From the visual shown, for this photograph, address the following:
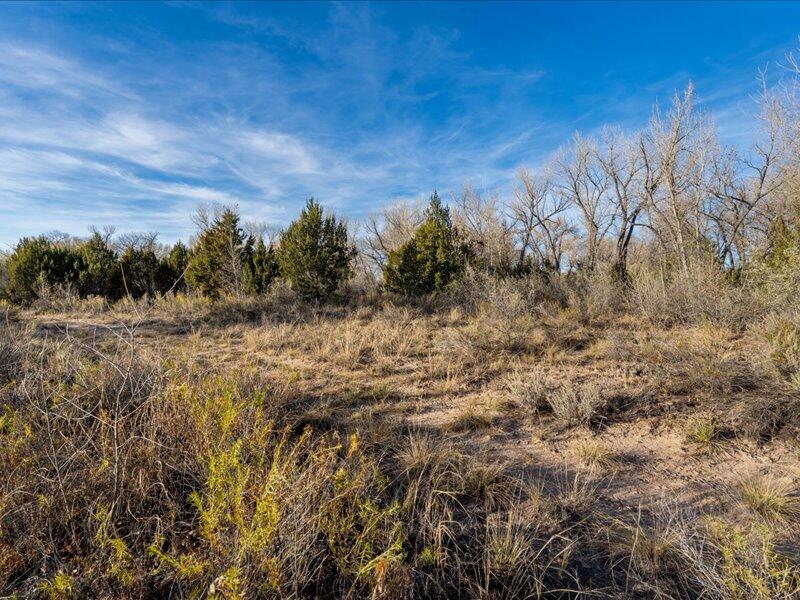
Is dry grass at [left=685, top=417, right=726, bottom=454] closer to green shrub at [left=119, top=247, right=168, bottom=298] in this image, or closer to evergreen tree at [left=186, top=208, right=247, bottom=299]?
evergreen tree at [left=186, top=208, right=247, bottom=299]

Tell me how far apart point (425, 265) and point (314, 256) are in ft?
12.3

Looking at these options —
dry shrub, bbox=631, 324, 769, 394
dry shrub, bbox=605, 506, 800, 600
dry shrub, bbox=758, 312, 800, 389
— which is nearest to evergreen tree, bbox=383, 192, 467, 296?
dry shrub, bbox=631, 324, 769, 394

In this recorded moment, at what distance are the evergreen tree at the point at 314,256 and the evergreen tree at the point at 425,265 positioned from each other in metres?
1.99

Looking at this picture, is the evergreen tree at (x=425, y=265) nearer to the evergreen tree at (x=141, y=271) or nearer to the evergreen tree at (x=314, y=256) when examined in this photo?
the evergreen tree at (x=314, y=256)

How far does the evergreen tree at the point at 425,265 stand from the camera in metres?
13.1

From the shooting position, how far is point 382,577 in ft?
5.30

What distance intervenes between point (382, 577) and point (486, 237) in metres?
21.2

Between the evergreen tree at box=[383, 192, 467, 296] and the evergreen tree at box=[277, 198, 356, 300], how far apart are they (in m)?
1.99

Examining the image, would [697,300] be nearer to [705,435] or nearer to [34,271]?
[705,435]

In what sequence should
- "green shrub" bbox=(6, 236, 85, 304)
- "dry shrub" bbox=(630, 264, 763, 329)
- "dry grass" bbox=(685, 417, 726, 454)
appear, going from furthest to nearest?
"green shrub" bbox=(6, 236, 85, 304)
"dry shrub" bbox=(630, 264, 763, 329)
"dry grass" bbox=(685, 417, 726, 454)

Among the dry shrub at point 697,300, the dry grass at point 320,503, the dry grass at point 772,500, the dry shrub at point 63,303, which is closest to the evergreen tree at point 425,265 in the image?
the dry shrub at point 697,300

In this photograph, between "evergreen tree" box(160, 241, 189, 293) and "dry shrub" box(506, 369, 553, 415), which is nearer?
"dry shrub" box(506, 369, 553, 415)

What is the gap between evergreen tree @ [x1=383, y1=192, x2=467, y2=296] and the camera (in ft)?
42.8

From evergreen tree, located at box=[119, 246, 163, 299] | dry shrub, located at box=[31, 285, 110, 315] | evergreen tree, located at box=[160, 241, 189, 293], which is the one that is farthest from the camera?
evergreen tree, located at box=[160, 241, 189, 293]
